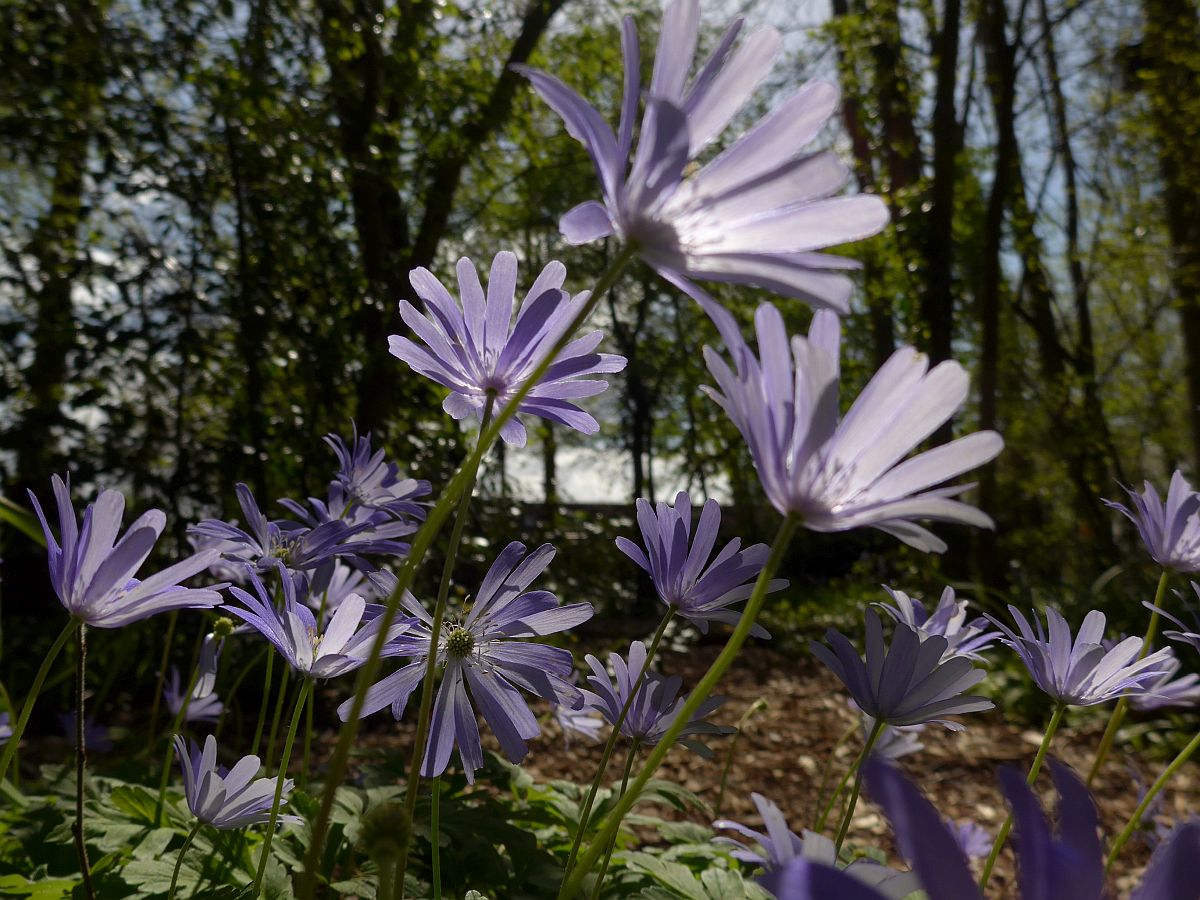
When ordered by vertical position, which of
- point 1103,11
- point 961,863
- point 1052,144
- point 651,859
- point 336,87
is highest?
point 1103,11

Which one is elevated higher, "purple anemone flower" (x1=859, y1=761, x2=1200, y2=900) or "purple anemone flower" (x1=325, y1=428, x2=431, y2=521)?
"purple anemone flower" (x1=325, y1=428, x2=431, y2=521)

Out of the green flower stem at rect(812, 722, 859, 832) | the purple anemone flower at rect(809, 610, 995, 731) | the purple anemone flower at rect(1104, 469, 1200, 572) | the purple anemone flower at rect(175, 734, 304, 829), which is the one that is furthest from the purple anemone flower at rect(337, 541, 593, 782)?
the purple anemone flower at rect(1104, 469, 1200, 572)

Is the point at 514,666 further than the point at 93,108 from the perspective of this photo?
No

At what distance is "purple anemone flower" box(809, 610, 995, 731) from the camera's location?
871 millimetres

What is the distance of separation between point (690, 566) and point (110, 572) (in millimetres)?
581

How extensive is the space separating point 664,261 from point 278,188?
12.6 ft

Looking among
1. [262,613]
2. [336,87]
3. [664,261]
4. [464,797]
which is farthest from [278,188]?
[664,261]

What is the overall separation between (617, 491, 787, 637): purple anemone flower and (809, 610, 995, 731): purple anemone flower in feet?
0.37

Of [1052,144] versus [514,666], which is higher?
[1052,144]

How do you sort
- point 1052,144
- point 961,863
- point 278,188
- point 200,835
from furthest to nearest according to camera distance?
point 1052,144 < point 278,188 < point 200,835 < point 961,863

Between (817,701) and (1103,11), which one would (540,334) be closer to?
(817,701)

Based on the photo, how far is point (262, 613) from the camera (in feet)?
3.00

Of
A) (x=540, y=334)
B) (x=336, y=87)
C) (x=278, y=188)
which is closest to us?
(x=540, y=334)

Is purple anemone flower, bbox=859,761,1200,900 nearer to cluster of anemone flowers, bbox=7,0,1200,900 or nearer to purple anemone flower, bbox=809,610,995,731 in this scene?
cluster of anemone flowers, bbox=7,0,1200,900
